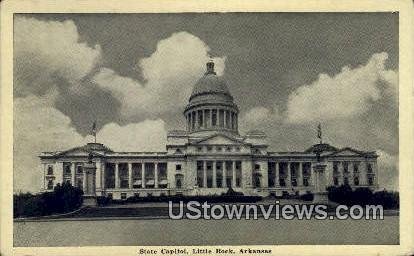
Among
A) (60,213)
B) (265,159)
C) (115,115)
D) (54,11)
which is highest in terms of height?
(54,11)

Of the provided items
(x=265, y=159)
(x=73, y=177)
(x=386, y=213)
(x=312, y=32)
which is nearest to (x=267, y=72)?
(x=312, y=32)

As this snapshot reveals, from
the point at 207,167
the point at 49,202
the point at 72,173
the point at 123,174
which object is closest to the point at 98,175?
the point at 123,174

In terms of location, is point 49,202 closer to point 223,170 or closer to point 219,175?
point 219,175

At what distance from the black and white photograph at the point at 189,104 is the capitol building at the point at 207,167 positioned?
0.07 m

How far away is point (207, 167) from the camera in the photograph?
51.4 feet

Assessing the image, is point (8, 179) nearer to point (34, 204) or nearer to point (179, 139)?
point (34, 204)

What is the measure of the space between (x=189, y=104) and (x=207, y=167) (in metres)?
3.10

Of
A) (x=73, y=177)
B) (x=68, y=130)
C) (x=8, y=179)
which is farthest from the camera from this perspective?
(x=73, y=177)

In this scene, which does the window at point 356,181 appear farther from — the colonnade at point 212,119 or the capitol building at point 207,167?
the colonnade at point 212,119

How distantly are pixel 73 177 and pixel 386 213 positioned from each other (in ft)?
21.1

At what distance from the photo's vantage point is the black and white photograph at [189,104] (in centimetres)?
1150

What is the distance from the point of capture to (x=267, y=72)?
12141mm

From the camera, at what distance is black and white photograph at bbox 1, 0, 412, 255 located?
11500mm

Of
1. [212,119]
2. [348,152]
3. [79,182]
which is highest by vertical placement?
[212,119]
